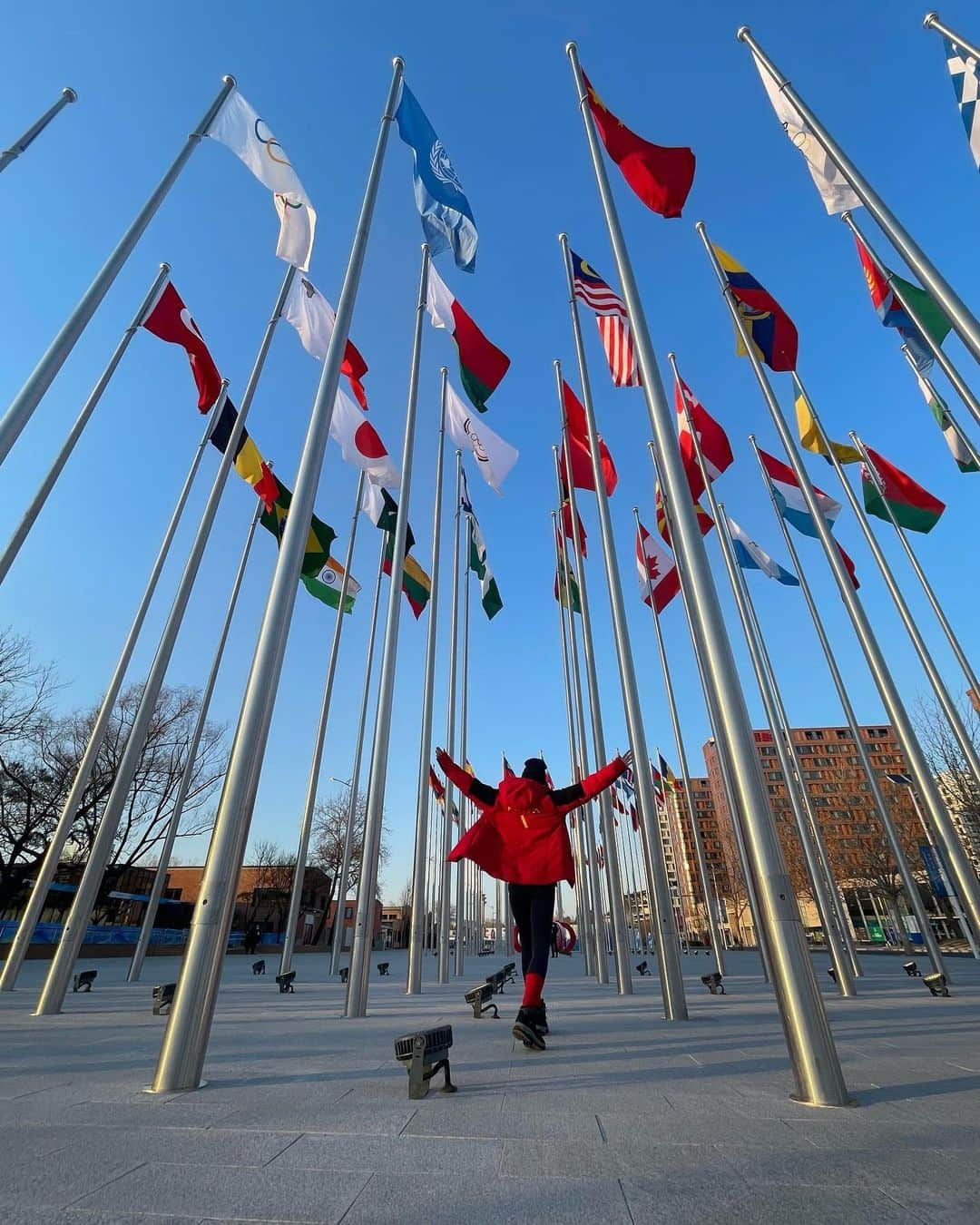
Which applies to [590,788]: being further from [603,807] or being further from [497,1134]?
[603,807]

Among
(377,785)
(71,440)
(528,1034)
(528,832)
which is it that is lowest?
(528,1034)

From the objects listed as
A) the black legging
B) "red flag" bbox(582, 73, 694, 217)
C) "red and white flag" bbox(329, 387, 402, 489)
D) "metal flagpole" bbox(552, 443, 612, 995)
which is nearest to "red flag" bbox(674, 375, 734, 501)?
"metal flagpole" bbox(552, 443, 612, 995)

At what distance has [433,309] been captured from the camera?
37.1 feet

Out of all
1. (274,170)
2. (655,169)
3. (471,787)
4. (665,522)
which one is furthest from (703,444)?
(471,787)

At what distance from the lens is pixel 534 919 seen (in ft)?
16.8

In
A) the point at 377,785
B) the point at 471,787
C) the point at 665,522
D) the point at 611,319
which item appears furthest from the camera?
the point at 665,522

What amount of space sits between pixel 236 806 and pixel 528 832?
8.23ft

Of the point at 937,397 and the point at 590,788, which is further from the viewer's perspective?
the point at 937,397

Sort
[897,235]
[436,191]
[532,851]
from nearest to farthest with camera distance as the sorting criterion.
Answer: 1. [532,851]
2. [897,235]
3. [436,191]

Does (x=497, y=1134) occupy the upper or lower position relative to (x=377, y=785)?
lower

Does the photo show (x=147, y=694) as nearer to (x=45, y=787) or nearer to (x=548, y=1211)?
(x=548, y=1211)

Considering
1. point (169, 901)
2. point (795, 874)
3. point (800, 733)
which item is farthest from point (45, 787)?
point (800, 733)

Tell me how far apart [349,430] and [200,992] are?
9.45 metres

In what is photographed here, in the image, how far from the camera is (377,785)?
7.49 metres
